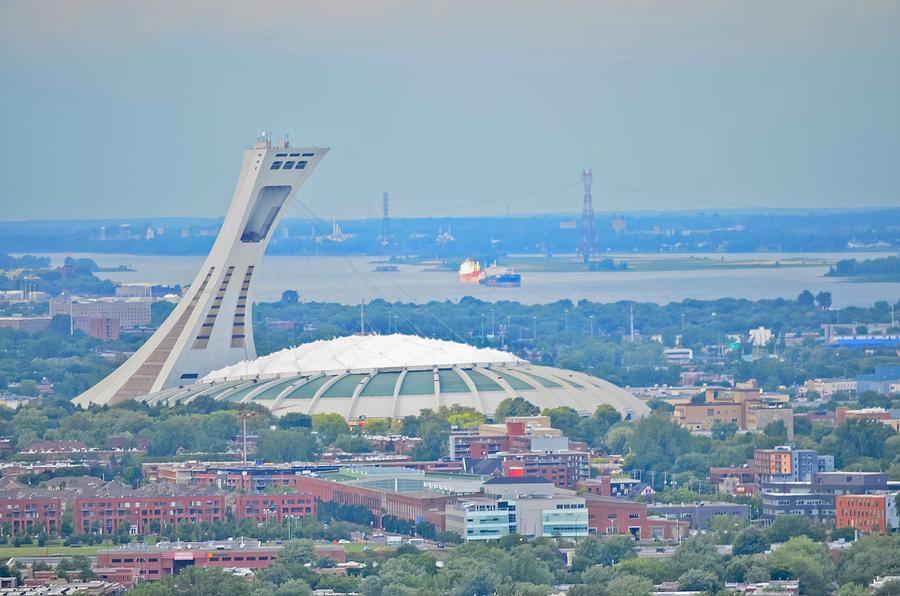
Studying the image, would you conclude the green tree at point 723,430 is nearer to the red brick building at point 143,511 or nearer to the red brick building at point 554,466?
the red brick building at point 554,466

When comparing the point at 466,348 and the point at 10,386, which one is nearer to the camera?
the point at 466,348

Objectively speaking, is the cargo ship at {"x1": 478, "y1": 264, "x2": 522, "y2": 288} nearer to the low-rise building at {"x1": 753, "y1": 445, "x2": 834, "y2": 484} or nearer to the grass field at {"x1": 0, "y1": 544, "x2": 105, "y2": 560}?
the low-rise building at {"x1": 753, "y1": 445, "x2": 834, "y2": 484}

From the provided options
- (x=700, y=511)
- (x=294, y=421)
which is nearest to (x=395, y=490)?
(x=700, y=511)

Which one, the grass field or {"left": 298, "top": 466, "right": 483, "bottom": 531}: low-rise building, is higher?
{"left": 298, "top": 466, "right": 483, "bottom": 531}: low-rise building

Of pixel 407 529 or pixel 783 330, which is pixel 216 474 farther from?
pixel 783 330

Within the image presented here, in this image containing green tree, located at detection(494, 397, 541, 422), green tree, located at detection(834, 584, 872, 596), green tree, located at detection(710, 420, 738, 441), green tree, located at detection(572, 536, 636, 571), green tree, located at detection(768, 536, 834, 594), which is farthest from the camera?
green tree, located at detection(710, 420, 738, 441)

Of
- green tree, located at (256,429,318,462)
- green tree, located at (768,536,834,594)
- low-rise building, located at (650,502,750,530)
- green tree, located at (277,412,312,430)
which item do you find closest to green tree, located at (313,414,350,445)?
green tree, located at (277,412,312,430)

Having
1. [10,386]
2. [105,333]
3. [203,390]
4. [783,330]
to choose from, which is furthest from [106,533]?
[783,330]
